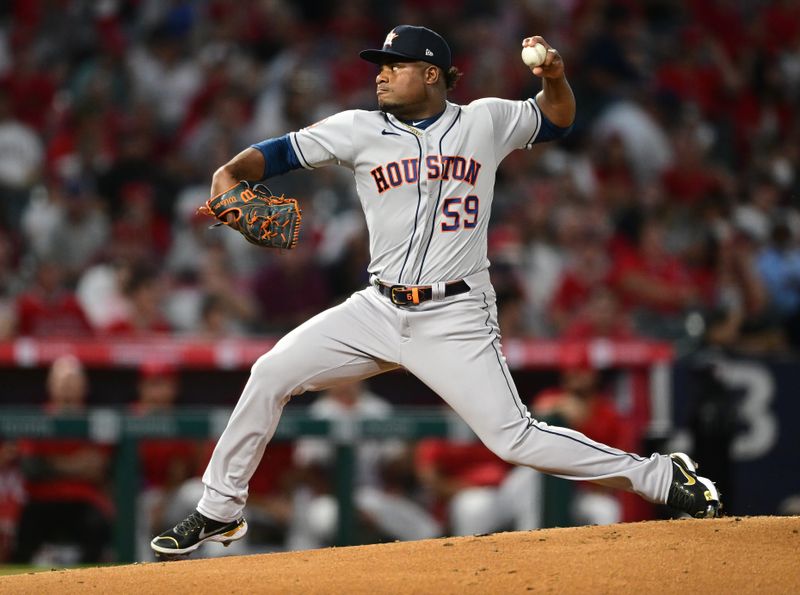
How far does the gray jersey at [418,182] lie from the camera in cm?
482

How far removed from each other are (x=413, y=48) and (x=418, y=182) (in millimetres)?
491

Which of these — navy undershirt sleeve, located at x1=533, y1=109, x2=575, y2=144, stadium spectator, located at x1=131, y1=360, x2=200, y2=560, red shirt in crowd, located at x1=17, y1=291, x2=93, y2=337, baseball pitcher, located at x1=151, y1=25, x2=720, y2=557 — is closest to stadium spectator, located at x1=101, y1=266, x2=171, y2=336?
red shirt in crowd, located at x1=17, y1=291, x2=93, y2=337

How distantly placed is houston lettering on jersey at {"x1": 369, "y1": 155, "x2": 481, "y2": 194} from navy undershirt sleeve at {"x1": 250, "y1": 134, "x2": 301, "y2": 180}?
297mm

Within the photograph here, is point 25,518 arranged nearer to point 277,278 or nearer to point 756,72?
point 277,278

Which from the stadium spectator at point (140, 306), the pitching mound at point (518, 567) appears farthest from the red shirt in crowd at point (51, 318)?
the pitching mound at point (518, 567)

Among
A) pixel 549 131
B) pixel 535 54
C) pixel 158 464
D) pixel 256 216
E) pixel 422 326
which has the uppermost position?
pixel 535 54

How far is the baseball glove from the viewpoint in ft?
15.4

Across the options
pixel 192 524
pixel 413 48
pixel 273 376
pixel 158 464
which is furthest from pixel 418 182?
→ pixel 158 464

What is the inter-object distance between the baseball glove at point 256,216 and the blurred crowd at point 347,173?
3.85 meters

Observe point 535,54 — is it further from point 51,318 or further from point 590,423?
point 51,318

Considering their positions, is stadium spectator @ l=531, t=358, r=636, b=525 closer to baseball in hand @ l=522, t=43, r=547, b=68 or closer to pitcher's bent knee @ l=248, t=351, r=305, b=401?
pitcher's bent knee @ l=248, t=351, r=305, b=401

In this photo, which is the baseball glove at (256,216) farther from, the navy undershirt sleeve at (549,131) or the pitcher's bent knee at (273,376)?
the navy undershirt sleeve at (549,131)

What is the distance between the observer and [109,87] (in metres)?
10.6

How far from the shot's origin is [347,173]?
10125 millimetres
